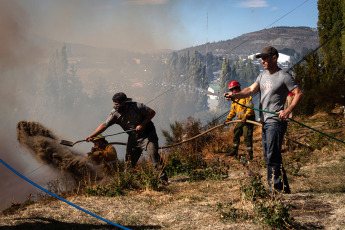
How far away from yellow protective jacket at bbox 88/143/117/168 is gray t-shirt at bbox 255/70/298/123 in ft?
11.6

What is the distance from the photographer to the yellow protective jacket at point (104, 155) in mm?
7535

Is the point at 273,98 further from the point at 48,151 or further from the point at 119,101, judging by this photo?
the point at 48,151

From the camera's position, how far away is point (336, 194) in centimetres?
538

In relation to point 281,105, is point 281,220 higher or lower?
lower

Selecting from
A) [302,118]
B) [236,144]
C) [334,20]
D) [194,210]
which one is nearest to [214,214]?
[194,210]

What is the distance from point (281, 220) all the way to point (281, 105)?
67.4 inches

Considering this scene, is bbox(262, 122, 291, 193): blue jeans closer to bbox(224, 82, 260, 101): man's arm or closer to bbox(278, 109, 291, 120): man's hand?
bbox(278, 109, 291, 120): man's hand

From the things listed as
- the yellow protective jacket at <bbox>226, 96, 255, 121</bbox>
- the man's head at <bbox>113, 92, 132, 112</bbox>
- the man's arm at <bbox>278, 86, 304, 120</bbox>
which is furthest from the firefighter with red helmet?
the man's arm at <bbox>278, 86, 304, 120</bbox>

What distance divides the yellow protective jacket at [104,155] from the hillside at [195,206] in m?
1.14

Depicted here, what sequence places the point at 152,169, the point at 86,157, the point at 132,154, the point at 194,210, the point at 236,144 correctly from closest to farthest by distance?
the point at 194,210, the point at 152,169, the point at 132,154, the point at 86,157, the point at 236,144

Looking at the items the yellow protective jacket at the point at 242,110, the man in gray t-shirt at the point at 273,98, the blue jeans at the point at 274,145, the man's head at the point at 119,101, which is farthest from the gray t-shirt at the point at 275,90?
the yellow protective jacket at the point at 242,110

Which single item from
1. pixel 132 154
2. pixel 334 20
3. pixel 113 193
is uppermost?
pixel 334 20

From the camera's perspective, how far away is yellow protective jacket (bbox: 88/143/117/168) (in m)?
7.54

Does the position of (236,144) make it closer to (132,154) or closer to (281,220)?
(132,154)
